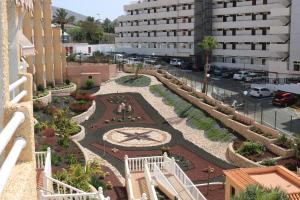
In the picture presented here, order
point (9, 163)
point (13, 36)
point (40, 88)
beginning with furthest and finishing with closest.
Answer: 1. point (40, 88)
2. point (13, 36)
3. point (9, 163)

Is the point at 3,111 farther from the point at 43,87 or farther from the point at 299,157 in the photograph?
Answer: the point at 43,87

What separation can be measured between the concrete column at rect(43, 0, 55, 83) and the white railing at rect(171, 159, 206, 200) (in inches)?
1239

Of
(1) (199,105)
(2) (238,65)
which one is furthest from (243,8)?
(1) (199,105)

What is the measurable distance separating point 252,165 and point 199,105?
53.7ft

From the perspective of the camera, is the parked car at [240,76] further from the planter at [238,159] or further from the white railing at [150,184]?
the white railing at [150,184]

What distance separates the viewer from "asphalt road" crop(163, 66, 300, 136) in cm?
3559

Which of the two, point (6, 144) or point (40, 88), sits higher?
point (6, 144)

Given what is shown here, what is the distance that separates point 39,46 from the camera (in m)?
49.4

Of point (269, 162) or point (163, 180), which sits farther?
point (269, 162)

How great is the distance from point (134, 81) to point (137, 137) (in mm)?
20614

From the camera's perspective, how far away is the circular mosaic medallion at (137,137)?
119ft

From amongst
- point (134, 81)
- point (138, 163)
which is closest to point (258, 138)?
point (138, 163)

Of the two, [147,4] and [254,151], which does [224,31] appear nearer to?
[147,4]

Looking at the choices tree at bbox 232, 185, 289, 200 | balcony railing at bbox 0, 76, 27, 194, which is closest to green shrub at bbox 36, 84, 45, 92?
tree at bbox 232, 185, 289, 200
